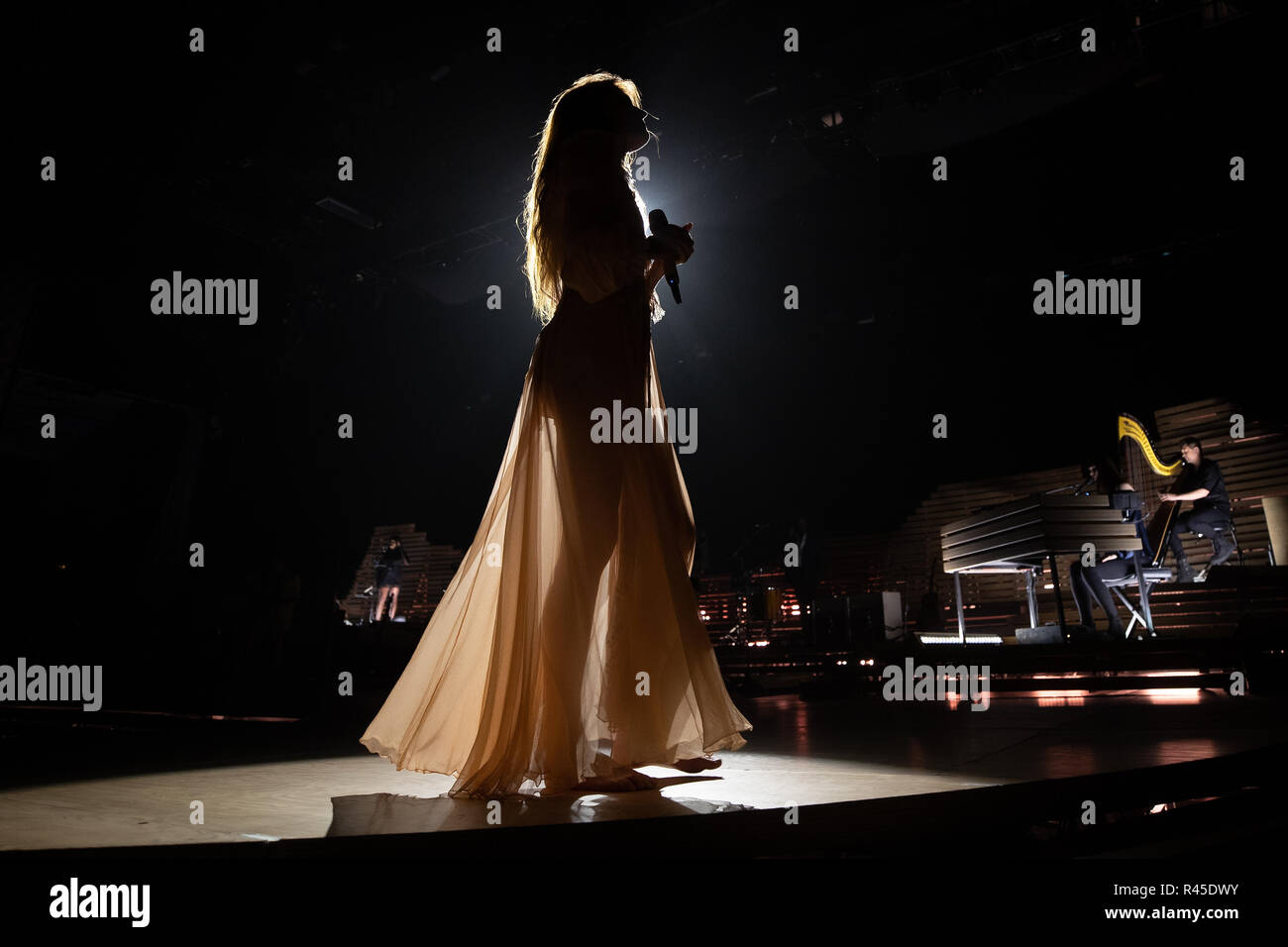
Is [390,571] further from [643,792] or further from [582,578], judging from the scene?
[643,792]

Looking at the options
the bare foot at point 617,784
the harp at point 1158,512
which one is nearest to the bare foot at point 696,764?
the bare foot at point 617,784

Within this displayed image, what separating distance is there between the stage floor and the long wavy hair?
1.25 metres

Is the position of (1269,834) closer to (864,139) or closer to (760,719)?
(760,719)

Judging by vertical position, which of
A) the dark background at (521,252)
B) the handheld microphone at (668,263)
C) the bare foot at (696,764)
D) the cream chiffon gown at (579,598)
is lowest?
the bare foot at (696,764)

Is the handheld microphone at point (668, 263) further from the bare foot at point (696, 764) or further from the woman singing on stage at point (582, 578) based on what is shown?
the bare foot at point (696, 764)

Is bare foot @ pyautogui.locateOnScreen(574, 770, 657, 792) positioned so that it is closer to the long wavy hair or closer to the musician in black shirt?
the long wavy hair

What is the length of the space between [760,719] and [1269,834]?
2.30 metres

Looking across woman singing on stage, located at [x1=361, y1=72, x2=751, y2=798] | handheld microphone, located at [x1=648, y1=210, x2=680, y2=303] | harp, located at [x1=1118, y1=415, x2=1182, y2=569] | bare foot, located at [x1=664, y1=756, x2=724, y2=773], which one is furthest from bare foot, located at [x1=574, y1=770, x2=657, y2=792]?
harp, located at [x1=1118, y1=415, x2=1182, y2=569]

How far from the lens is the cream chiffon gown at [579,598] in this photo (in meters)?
1.61

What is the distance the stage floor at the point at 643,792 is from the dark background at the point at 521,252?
267 centimetres

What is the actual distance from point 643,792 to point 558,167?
5.02 ft

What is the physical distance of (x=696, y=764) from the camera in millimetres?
1687

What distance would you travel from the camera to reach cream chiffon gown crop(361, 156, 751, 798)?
1.61 metres

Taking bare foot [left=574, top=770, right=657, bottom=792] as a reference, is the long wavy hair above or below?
above
